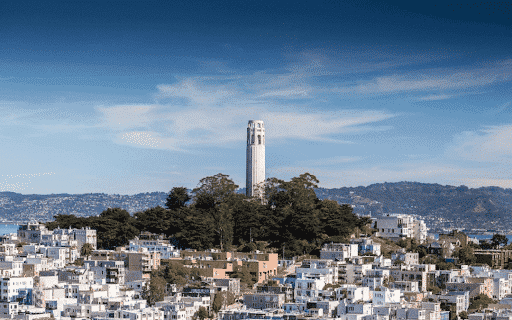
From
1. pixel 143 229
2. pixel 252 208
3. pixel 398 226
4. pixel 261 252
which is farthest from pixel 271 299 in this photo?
pixel 398 226

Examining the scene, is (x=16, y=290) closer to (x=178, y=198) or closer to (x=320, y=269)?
(x=320, y=269)

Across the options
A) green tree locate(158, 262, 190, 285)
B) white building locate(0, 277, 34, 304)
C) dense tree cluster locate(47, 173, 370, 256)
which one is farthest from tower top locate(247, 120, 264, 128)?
white building locate(0, 277, 34, 304)

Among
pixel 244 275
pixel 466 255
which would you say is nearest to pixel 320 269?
pixel 244 275

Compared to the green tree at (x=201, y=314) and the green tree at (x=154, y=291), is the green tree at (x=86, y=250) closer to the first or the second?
the green tree at (x=154, y=291)

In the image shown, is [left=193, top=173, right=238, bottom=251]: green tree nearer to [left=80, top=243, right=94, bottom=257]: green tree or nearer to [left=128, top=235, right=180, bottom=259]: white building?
[left=128, top=235, right=180, bottom=259]: white building

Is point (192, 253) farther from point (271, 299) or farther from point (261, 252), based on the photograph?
point (271, 299)

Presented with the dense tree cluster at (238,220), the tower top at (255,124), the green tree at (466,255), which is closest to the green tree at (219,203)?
the dense tree cluster at (238,220)

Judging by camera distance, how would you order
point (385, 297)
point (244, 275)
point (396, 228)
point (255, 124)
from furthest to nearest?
point (255, 124) < point (396, 228) < point (244, 275) < point (385, 297)
